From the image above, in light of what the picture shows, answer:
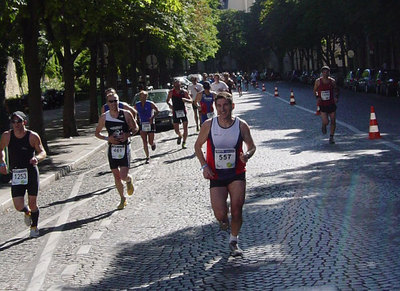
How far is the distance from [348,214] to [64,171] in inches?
396

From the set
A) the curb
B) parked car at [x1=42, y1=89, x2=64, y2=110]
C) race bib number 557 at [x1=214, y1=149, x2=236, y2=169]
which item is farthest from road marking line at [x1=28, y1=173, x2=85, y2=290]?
parked car at [x1=42, y1=89, x2=64, y2=110]

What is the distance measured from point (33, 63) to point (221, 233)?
1472cm

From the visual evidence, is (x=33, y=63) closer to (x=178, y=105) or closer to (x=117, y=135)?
(x=178, y=105)

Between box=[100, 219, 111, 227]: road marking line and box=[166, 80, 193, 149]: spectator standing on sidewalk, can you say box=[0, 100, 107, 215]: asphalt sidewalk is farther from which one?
box=[100, 219, 111, 227]: road marking line

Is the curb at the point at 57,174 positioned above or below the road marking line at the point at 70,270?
below

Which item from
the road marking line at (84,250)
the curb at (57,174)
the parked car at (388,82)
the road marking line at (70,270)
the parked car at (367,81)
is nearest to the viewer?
the road marking line at (70,270)

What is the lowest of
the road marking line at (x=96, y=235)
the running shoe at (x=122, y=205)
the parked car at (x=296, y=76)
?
the parked car at (x=296, y=76)

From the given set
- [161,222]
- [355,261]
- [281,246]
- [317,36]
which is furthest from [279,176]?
[317,36]

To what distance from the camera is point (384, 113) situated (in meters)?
28.6

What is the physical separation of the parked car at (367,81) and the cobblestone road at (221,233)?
3142cm

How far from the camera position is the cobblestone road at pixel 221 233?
23.5ft

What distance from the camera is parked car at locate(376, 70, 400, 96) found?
4119 centimetres

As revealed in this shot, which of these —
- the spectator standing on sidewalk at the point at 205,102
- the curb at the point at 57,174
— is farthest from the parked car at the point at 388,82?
the curb at the point at 57,174

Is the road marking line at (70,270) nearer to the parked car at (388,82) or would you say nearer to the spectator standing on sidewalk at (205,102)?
the spectator standing on sidewalk at (205,102)
